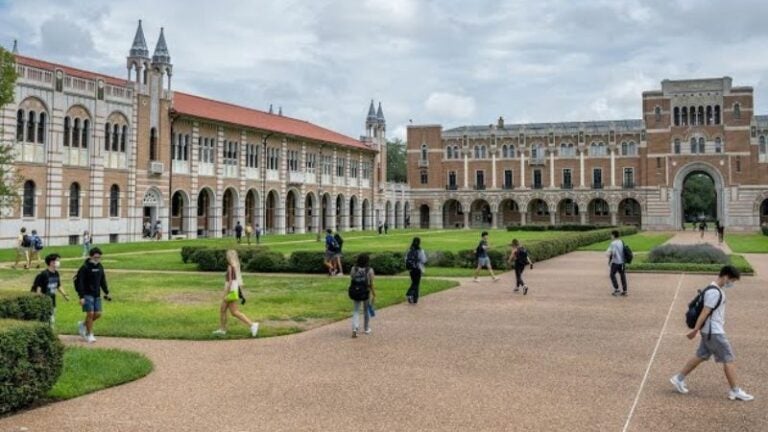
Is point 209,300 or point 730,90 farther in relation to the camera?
point 730,90

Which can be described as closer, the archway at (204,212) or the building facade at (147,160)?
the building facade at (147,160)

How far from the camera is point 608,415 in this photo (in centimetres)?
740

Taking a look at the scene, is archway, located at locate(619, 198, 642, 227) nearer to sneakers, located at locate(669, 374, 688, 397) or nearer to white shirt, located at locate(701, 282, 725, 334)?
sneakers, located at locate(669, 374, 688, 397)

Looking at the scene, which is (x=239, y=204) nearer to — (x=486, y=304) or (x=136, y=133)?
(x=136, y=133)

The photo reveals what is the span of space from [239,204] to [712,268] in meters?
39.9

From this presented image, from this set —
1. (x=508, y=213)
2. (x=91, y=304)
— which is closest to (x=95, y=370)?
(x=91, y=304)

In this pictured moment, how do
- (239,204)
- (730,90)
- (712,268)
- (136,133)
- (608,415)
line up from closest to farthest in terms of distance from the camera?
(608,415) → (712,268) → (136,133) → (239,204) → (730,90)

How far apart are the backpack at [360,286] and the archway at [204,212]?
43.5 m

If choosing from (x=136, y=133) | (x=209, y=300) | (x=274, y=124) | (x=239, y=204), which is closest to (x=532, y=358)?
(x=209, y=300)

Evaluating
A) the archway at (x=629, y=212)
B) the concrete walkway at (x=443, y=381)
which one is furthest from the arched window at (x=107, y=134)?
the archway at (x=629, y=212)

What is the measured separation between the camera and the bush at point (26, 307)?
414 inches

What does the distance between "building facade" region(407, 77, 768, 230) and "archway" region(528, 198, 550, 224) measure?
0.15 metres

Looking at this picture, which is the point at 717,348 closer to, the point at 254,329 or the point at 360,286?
the point at 360,286

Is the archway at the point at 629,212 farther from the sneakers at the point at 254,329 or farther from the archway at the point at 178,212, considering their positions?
the sneakers at the point at 254,329
